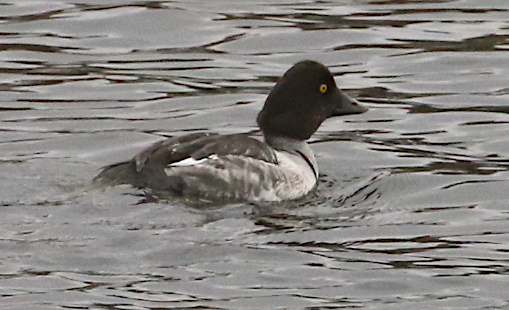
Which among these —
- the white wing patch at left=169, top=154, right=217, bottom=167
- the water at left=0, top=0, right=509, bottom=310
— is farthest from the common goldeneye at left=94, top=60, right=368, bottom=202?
the water at left=0, top=0, right=509, bottom=310

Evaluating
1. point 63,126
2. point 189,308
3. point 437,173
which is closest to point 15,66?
point 63,126

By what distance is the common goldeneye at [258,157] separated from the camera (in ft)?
41.5

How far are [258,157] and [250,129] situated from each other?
239 centimetres

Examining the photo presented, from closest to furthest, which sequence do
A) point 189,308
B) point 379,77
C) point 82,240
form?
point 189,308, point 82,240, point 379,77

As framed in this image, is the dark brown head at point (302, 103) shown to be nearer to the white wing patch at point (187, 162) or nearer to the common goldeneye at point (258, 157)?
the common goldeneye at point (258, 157)

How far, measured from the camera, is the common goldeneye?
12656 mm

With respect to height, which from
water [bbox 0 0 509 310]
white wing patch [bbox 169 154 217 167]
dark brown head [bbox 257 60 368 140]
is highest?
dark brown head [bbox 257 60 368 140]

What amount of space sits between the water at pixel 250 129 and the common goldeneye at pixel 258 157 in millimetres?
201

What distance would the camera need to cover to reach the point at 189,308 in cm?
1002

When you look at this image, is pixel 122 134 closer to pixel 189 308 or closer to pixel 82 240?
pixel 82 240

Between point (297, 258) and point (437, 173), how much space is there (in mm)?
2977

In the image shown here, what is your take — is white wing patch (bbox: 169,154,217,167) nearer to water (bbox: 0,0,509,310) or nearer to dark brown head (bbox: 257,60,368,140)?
water (bbox: 0,0,509,310)

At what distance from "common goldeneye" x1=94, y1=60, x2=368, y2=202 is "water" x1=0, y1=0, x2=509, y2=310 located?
0.20 metres

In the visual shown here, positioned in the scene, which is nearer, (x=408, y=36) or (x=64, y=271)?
(x=64, y=271)
